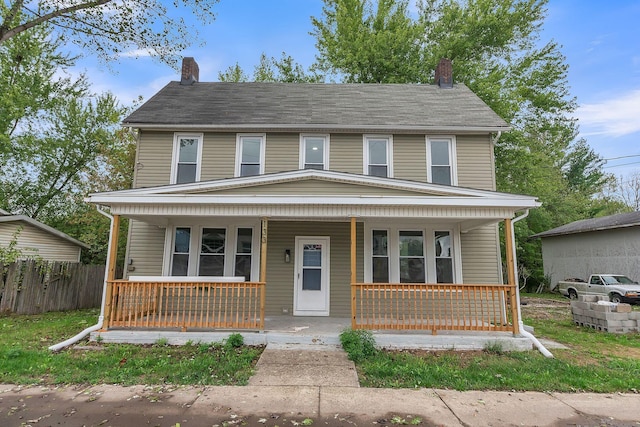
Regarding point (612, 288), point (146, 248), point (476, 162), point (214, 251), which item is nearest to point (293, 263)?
point (214, 251)

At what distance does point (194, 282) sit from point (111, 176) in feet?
44.7

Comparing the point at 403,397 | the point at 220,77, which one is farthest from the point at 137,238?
the point at 220,77

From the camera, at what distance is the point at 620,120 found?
29.4m

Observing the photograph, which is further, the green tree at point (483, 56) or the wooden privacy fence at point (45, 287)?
the green tree at point (483, 56)

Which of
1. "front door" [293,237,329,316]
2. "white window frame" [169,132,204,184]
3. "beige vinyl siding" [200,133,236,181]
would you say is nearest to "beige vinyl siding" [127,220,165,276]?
"white window frame" [169,132,204,184]

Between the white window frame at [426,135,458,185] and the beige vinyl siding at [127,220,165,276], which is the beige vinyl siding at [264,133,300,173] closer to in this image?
the beige vinyl siding at [127,220,165,276]

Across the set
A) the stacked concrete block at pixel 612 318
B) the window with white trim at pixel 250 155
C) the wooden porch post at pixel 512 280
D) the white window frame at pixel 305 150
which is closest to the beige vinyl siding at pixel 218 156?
the window with white trim at pixel 250 155

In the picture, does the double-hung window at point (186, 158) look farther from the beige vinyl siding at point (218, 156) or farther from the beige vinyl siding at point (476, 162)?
the beige vinyl siding at point (476, 162)

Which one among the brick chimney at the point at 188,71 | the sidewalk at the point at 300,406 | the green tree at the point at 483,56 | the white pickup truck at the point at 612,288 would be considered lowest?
the sidewalk at the point at 300,406

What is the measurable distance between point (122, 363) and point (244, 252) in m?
3.81

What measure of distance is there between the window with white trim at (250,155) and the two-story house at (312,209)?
4 centimetres

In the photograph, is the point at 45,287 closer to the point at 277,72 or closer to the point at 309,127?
the point at 309,127

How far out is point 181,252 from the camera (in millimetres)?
8625

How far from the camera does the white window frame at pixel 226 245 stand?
8484mm
